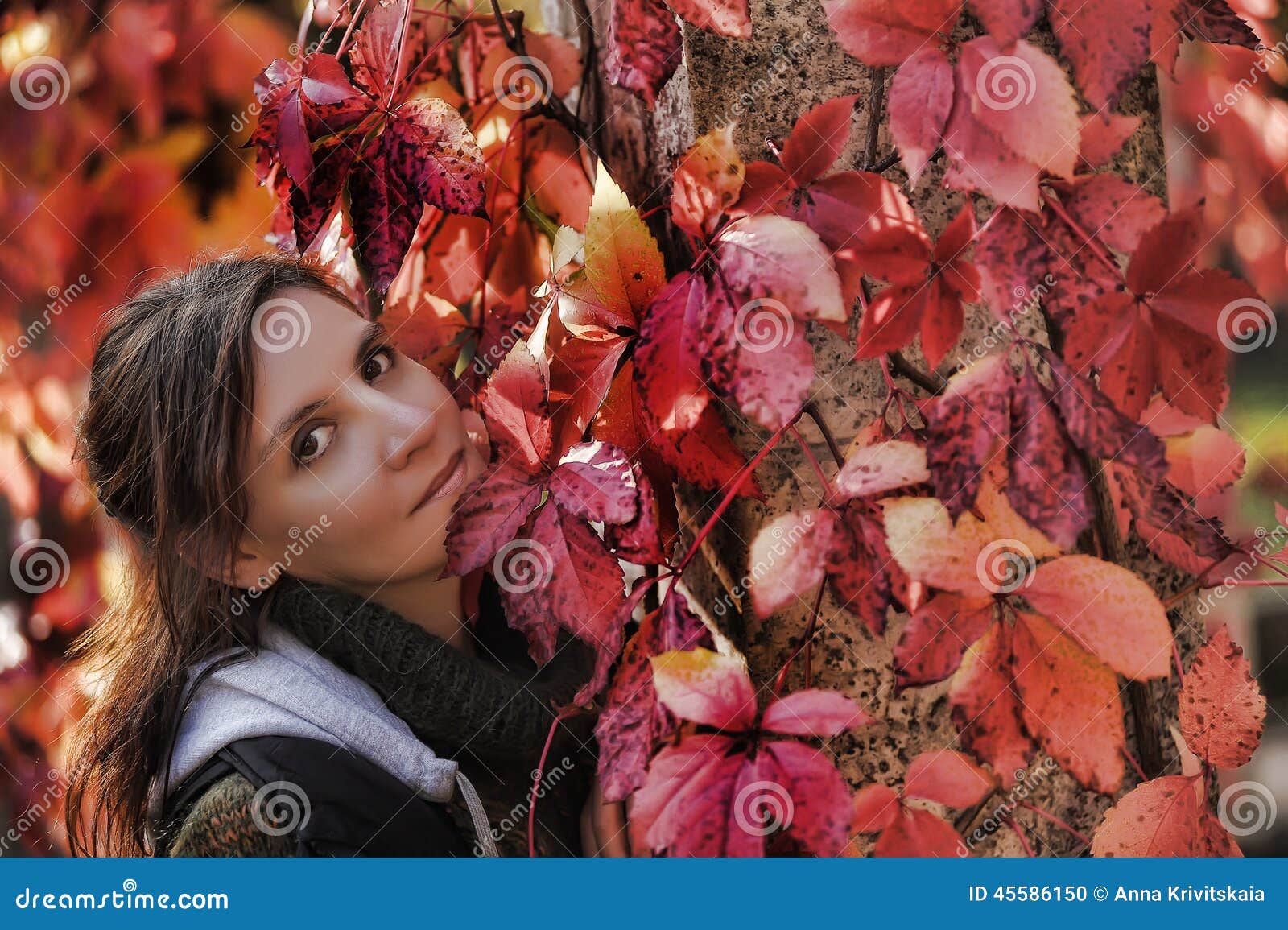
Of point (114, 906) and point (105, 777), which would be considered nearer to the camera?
point (114, 906)

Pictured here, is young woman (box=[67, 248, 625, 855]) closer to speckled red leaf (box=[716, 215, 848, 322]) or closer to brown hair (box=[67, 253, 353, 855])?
brown hair (box=[67, 253, 353, 855])

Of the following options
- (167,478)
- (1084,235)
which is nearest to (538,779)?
(167,478)

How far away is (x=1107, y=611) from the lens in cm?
61

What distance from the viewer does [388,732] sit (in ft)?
2.69

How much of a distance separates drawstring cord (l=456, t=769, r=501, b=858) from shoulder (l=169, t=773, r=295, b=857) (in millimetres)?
147

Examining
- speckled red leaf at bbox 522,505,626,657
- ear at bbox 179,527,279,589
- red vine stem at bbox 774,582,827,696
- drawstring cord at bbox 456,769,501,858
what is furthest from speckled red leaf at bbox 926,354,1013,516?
ear at bbox 179,527,279,589

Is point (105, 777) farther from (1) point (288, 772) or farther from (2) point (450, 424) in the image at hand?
(2) point (450, 424)

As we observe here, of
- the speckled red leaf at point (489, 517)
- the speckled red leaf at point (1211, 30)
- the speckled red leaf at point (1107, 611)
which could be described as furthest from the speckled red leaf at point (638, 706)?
the speckled red leaf at point (1211, 30)

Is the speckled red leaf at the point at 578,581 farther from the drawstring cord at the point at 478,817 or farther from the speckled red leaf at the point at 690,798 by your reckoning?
the drawstring cord at the point at 478,817

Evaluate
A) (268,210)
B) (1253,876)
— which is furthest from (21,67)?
(1253,876)

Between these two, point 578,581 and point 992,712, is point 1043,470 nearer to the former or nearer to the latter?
point 992,712

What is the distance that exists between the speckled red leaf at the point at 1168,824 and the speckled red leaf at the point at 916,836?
143mm

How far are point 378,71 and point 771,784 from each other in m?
0.63

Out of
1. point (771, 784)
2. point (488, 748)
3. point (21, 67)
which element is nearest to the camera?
point (771, 784)
